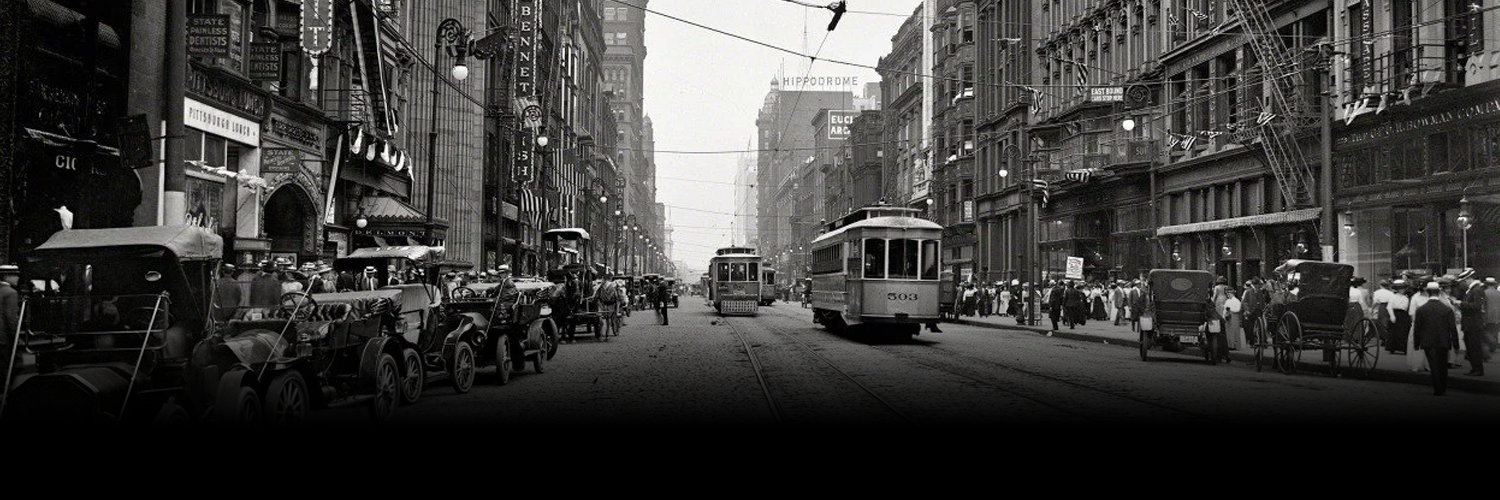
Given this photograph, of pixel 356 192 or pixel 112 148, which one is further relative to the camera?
pixel 356 192

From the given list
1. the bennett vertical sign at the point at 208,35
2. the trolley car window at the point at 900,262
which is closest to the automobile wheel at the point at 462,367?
the bennett vertical sign at the point at 208,35

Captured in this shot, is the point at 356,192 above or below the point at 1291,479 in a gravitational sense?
above

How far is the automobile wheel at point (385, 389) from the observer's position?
448 inches

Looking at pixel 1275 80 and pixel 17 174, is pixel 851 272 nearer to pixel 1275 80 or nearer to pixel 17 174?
pixel 1275 80

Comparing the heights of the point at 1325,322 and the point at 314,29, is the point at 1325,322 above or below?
below

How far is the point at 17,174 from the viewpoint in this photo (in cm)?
1648

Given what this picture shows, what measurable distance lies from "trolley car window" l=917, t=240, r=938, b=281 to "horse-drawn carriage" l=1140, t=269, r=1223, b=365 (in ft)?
17.1

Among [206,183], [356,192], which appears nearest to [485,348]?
[206,183]

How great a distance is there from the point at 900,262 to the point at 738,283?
82.0 feet

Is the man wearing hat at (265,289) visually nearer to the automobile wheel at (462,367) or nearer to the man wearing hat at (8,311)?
the automobile wheel at (462,367)

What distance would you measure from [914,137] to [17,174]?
234 ft

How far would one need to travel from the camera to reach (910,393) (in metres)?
14.2

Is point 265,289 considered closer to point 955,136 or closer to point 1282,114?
point 1282,114

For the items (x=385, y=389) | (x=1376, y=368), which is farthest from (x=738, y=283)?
(x=385, y=389)
